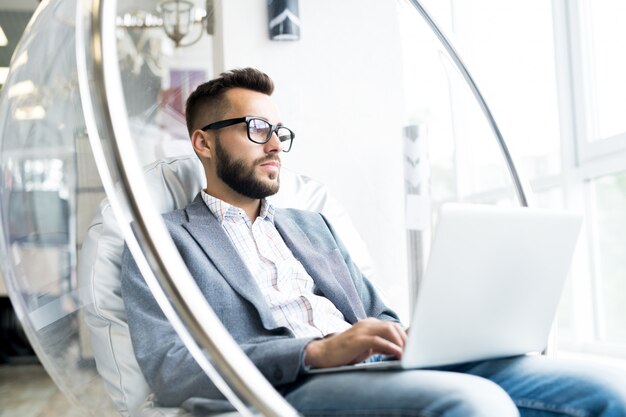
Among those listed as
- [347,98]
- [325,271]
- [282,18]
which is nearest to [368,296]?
[325,271]

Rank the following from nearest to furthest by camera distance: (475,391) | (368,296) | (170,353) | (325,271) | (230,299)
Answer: (475,391), (170,353), (230,299), (325,271), (368,296)

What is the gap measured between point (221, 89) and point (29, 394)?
209 cm

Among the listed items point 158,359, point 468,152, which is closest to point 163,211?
point 158,359

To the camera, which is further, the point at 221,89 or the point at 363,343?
the point at 221,89

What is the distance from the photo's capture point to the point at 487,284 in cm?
133

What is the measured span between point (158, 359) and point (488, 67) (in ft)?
8.92

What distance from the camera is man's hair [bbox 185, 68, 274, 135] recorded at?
2064mm

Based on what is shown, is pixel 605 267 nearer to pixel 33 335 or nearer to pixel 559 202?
pixel 559 202

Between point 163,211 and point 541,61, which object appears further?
point 541,61

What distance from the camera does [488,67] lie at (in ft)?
12.5

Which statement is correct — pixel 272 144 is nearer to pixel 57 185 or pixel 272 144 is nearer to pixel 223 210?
pixel 223 210

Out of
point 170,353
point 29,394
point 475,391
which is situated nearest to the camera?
point 475,391

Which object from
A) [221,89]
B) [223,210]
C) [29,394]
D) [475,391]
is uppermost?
[221,89]

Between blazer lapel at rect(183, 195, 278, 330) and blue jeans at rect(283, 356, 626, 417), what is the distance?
27cm
